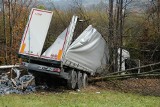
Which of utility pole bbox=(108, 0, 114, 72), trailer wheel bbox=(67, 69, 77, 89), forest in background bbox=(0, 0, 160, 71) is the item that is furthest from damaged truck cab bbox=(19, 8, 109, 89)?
utility pole bbox=(108, 0, 114, 72)

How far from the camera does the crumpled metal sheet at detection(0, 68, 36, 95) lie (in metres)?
16.9

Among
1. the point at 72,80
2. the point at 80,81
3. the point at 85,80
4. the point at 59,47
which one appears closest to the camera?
the point at 59,47

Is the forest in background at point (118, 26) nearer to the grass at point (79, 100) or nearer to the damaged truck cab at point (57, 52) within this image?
the damaged truck cab at point (57, 52)

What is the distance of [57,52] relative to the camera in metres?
16.9

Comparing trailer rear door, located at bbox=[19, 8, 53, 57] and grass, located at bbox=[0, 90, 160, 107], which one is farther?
trailer rear door, located at bbox=[19, 8, 53, 57]

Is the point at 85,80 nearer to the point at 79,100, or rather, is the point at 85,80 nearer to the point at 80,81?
the point at 80,81

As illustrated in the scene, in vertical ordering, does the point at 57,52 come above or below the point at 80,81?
above

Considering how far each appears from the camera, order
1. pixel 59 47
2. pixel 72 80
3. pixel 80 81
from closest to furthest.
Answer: pixel 59 47
pixel 72 80
pixel 80 81

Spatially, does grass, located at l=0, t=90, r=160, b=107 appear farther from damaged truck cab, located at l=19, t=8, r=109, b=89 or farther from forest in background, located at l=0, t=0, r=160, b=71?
forest in background, located at l=0, t=0, r=160, b=71

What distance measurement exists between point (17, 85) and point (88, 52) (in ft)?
11.5

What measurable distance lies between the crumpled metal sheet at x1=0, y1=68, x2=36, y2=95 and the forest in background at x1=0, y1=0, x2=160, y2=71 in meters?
2.22

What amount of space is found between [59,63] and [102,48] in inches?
166

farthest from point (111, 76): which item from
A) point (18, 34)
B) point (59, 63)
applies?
point (18, 34)

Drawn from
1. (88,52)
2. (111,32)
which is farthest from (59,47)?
(111,32)
